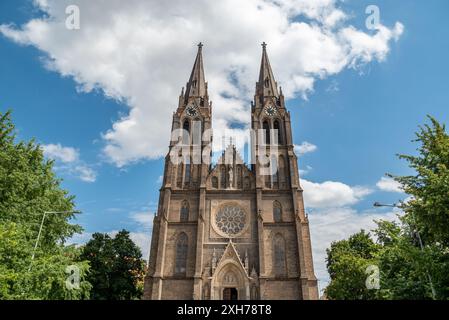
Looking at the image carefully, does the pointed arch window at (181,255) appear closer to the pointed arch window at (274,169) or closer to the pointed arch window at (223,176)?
the pointed arch window at (223,176)

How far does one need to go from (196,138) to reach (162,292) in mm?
18264

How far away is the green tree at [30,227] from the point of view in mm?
12305

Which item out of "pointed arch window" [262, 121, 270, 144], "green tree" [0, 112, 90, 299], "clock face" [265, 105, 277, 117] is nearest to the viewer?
"green tree" [0, 112, 90, 299]

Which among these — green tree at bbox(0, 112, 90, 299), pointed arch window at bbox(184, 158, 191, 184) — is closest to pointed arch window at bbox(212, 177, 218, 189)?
pointed arch window at bbox(184, 158, 191, 184)

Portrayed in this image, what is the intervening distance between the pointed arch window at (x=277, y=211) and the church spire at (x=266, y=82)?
17.0 metres

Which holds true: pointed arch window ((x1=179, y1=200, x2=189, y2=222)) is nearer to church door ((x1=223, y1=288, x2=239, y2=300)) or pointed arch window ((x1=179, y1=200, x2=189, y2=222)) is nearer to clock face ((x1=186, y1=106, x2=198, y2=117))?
church door ((x1=223, y1=288, x2=239, y2=300))

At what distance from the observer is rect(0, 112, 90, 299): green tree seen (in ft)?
40.4

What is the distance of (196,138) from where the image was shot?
38.3 meters

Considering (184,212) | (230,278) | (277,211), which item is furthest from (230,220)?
(230,278)

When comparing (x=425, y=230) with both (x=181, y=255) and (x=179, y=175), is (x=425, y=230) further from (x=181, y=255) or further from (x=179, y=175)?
(x=179, y=175)

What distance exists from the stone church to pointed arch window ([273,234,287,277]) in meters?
0.10

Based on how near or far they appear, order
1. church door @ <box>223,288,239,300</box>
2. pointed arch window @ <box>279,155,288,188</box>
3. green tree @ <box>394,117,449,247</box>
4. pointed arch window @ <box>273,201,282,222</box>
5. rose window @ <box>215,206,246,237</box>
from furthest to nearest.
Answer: pointed arch window @ <box>279,155,288,188</box>
pointed arch window @ <box>273,201,282,222</box>
rose window @ <box>215,206,246,237</box>
church door @ <box>223,288,239,300</box>
green tree @ <box>394,117,449,247</box>
